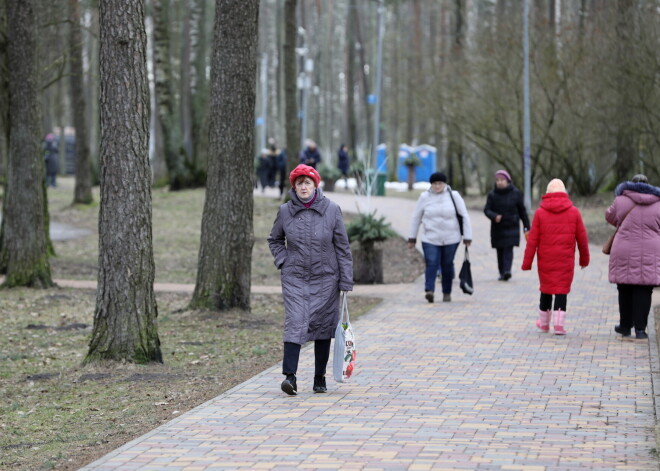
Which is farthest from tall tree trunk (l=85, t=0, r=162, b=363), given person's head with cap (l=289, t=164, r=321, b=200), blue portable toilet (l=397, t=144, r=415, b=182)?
blue portable toilet (l=397, t=144, r=415, b=182)

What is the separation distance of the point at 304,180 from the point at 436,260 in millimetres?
6450

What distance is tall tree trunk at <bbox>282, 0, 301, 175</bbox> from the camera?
28.2 meters

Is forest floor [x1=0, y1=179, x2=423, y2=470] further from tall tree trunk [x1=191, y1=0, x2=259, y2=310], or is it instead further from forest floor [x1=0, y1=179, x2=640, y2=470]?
tall tree trunk [x1=191, y1=0, x2=259, y2=310]

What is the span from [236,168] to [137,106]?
341 cm

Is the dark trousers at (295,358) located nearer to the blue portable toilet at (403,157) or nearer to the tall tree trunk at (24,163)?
the tall tree trunk at (24,163)

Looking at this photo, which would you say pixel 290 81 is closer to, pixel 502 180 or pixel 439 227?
pixel 502 180

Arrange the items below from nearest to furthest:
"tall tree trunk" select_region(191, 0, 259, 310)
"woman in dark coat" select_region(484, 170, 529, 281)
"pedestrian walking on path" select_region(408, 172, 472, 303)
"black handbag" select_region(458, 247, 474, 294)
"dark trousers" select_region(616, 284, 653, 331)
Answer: "dark trousers" select_region(616, 284, 653, 331)
"tall tree trunk" select_region(191, 0, 259, 310)
"pedestrian walking on path" select_region(408, 172, 472, 303)
"black handbag" select_region(458, 247, 474, 294)
"woman in dark coat" select_region(484, 170, 529, 281)

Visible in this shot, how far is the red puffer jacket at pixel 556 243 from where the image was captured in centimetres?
1213

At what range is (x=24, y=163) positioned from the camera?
54.8 feet

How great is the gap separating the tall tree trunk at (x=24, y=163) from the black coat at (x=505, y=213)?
6430 millimetres

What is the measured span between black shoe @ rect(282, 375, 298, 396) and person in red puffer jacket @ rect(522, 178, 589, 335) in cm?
409

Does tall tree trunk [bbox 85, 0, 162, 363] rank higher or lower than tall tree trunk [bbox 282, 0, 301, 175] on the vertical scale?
lower

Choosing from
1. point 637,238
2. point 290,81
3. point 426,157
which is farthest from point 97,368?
point 426,157

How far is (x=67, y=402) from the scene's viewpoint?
923 cm
